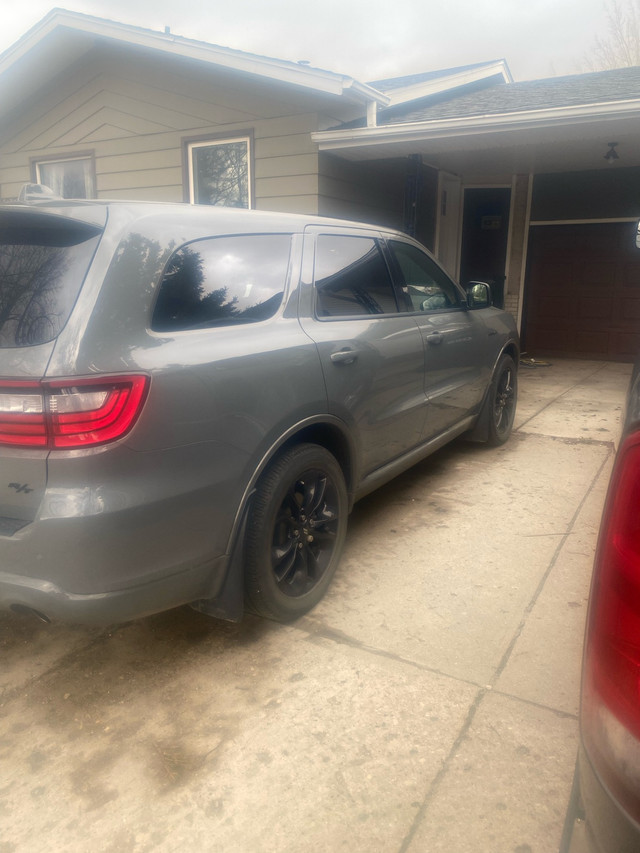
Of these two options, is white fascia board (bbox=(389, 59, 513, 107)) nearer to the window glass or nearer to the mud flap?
the window glass

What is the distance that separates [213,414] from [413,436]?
71.4 inches

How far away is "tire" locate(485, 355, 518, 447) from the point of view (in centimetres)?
511

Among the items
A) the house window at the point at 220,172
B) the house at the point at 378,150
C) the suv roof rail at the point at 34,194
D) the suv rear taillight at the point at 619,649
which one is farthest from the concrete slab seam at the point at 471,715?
the house window at the point at 220,172

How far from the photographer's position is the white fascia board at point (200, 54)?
22.2 ft

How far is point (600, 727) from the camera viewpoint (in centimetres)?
121

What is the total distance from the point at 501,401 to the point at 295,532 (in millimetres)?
3160

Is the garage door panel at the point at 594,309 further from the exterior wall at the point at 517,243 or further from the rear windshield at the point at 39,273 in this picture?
the rear windshield at the point at 39,273

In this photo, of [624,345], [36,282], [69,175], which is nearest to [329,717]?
[36,282]

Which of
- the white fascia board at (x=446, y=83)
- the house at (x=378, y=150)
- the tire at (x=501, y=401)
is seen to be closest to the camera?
the tire at (x=501, y=401)

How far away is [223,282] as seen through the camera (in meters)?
2.48

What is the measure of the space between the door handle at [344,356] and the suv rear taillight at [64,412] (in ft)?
3.79

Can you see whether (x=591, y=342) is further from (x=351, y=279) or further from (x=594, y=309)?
(x=351, y=279)

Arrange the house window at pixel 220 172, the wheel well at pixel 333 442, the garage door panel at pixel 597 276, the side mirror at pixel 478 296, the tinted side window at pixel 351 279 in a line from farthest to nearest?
the garage door panel at pixel 597 276
the house window at pixel 220 172
the side mirror at pixel 478 296
the tinted side window at pixel 351 279
the wheel well at pixel 333 442

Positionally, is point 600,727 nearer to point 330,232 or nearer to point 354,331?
point 354,331
